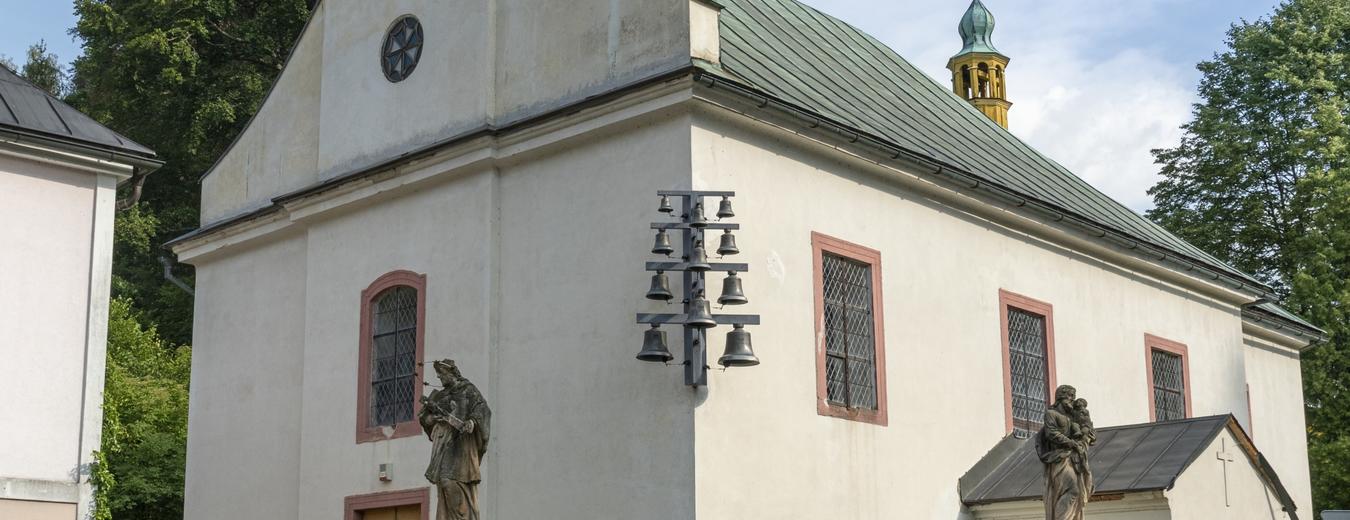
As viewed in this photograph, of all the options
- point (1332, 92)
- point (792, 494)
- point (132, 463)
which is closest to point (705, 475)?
point (792, 494)

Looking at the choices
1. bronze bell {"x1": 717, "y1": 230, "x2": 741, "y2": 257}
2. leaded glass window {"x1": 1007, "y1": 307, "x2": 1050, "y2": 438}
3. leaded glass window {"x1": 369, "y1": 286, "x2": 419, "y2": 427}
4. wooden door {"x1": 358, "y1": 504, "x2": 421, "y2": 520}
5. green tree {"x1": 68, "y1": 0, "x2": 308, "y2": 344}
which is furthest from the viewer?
green tree {"x1": 68, "y1": 0, "x2": 308, "y2": 344}

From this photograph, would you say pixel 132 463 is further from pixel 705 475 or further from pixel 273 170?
pixel 705 475

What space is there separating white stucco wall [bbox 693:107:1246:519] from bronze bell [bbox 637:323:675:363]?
624mm

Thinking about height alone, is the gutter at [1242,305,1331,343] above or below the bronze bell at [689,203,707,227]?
above

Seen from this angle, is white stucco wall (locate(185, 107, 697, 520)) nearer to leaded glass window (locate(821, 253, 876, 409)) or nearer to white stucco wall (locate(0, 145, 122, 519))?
leaded glass window (locate(821, 253, 876, 409))

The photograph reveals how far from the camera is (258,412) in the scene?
1923 cm

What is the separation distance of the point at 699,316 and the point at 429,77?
518 cm

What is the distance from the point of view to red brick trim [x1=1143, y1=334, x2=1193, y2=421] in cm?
2080

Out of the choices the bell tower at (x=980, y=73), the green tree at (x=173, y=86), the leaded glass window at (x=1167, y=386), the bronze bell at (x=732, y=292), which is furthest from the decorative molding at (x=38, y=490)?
the bell tower at (x=980, y=73)

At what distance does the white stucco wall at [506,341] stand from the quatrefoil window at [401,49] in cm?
149

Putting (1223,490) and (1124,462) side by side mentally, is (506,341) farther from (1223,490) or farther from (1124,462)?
(1223,490)

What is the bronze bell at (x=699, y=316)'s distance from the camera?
13930 millimetres

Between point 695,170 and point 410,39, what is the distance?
15.7 feet

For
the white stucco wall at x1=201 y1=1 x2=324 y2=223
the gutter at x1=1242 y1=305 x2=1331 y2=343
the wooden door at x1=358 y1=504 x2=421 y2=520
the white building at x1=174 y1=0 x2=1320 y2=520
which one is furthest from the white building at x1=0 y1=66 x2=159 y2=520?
the gutter at x1=1242 y1=305 x2=1331 y2=343
